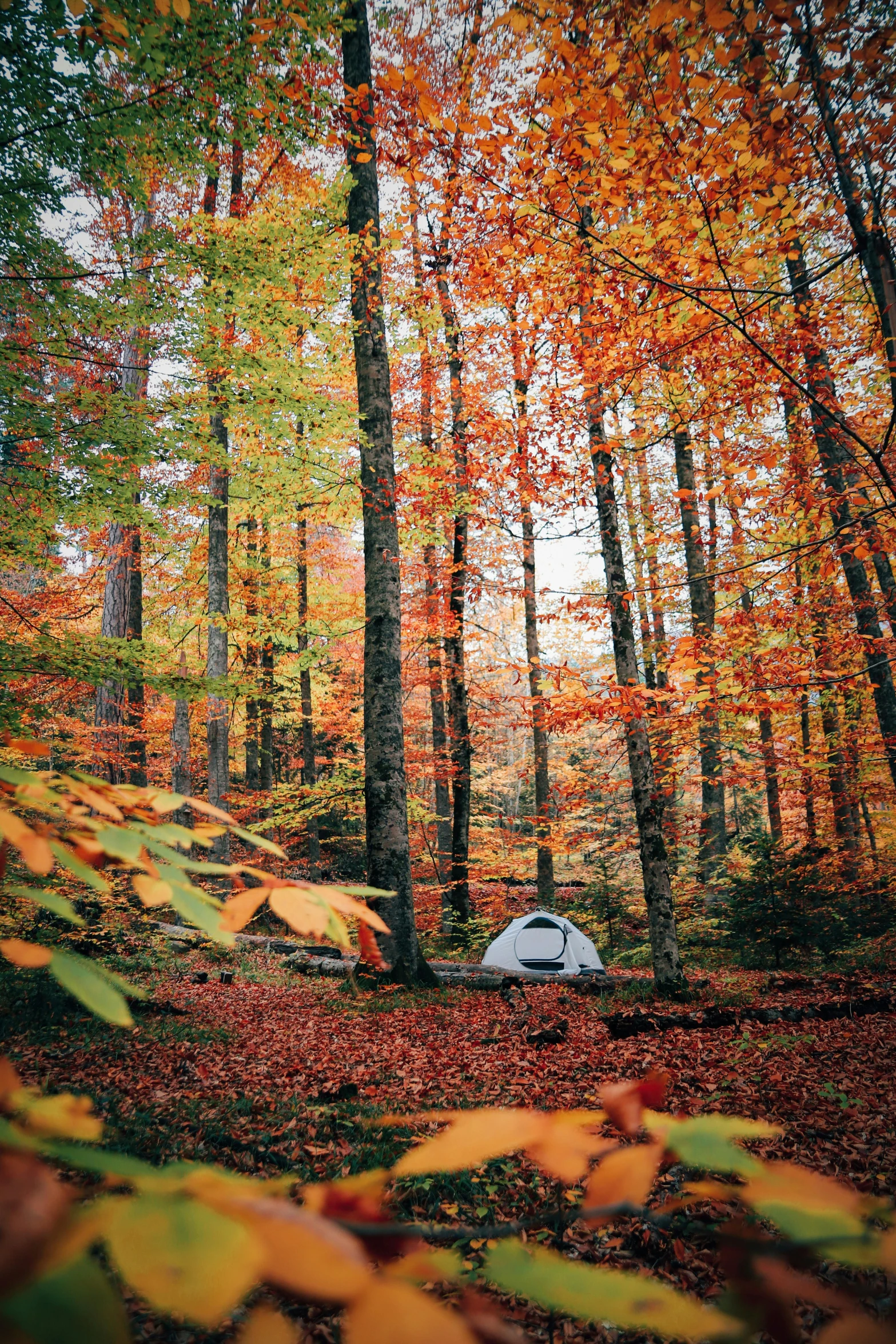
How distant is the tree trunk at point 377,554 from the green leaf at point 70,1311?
6.38 metres

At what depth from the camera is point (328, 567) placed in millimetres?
15672

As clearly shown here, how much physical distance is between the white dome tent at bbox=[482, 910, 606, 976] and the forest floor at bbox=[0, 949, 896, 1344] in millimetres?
2062

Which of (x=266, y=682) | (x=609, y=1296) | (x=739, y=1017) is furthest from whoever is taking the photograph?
(x=266, y=682)

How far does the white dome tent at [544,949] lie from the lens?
875 cm

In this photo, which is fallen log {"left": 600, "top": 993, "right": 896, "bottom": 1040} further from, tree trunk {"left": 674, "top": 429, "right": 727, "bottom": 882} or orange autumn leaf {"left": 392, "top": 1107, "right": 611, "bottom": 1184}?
orange autumn leaf {"left": 392, "top": 1107, "right": 611, "bottom": 1184}

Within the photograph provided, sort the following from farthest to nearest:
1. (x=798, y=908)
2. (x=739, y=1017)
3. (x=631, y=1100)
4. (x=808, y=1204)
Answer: (x=798, y=908) < (x=739, y=1017) < (x=631, y=1100) < (x=808, y=1204)

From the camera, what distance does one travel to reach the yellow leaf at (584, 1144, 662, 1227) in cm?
69

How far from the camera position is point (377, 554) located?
757 cm

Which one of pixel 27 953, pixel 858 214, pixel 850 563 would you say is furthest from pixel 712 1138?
pixel 850 563

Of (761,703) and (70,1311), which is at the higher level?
(761,703)

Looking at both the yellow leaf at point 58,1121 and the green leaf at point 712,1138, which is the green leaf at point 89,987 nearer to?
the yellow leaf at point 58,1121

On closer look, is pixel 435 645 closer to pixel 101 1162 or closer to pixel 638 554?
pixel 638 554

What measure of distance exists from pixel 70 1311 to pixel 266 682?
16758 mm

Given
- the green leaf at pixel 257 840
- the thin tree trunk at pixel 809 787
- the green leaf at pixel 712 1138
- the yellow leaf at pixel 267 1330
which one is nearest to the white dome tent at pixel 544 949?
the thin tree trunk at pixel 809 787
